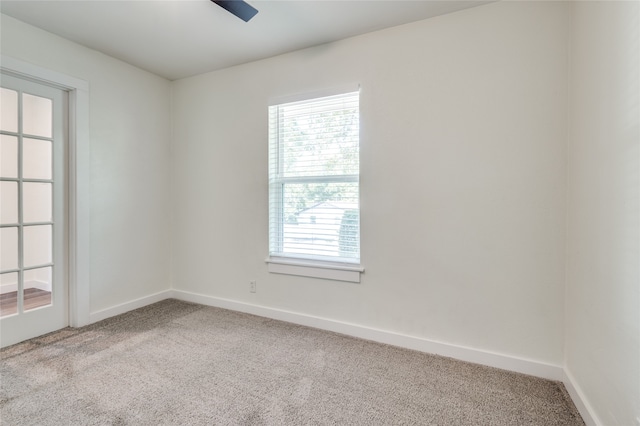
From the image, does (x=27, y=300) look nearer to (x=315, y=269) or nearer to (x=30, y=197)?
(x=30, y=197)

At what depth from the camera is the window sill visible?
254cm

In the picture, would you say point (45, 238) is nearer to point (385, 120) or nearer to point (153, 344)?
point (153, 344)

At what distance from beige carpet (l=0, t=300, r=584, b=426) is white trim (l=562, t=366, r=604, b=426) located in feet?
0.14

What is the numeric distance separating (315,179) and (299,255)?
731 millimetres

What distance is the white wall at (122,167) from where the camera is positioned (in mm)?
2666

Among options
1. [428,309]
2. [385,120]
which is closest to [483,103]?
[385,120]

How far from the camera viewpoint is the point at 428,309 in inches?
89.8

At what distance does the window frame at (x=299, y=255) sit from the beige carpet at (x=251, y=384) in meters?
0.54

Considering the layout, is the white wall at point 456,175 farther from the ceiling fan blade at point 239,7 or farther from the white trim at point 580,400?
the ceiling fan blade at point 239,7

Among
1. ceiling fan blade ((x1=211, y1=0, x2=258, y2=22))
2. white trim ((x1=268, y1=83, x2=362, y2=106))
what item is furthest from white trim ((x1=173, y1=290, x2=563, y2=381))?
ceiling fan blade ((x1=211, y1=0, x2=258, y2=22))

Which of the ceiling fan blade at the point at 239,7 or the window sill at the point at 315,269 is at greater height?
the ceiling fan blade at the point at 239,7

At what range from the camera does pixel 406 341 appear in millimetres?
2340

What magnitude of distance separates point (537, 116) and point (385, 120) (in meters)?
1.02

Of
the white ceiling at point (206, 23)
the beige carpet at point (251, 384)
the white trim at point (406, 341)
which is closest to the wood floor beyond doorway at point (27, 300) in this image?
the beige carpet at point (251, 384)
